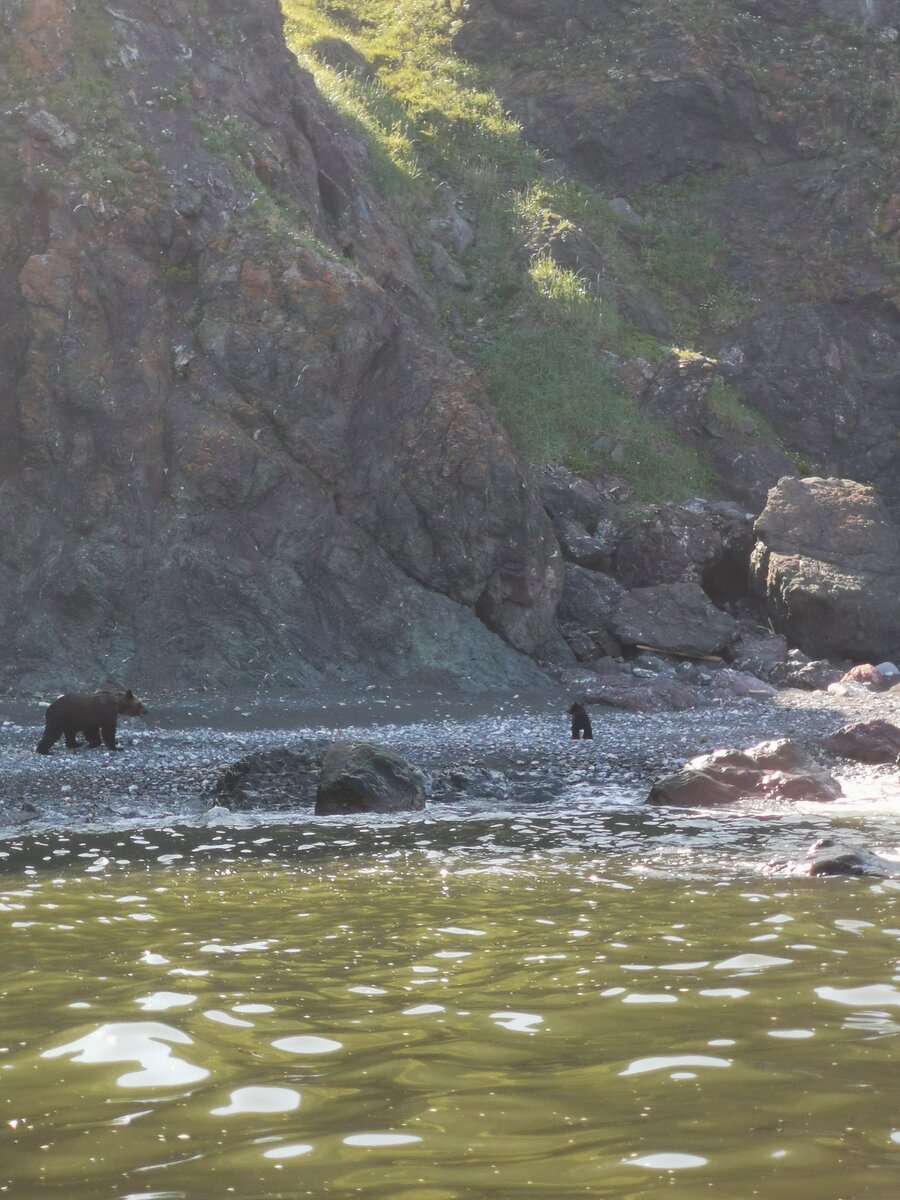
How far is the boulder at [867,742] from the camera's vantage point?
14.1 m

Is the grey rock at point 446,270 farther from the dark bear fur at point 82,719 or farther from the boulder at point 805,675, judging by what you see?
the dark bear fur at point 82,719

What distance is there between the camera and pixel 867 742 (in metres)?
14.4

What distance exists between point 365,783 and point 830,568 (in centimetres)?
1873

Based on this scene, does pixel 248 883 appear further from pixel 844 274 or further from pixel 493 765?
pixel 844 274

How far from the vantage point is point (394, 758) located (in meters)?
11.1

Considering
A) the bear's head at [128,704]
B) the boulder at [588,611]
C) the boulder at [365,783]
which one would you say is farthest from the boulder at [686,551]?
the boulder at [365,783]

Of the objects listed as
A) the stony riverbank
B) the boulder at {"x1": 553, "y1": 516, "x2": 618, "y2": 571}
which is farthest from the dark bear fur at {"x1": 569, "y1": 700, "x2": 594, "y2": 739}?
the boulder at {"x1": 553, "y1": 516, "x2": 618, "y2": 571}

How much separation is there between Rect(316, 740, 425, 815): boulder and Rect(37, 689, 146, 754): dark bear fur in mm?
3954

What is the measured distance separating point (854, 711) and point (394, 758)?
36.3ft

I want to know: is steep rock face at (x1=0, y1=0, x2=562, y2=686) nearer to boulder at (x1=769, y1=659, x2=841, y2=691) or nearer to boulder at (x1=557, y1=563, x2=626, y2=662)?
boulder at (x1=557, y1=563, x2=626, y2=662)

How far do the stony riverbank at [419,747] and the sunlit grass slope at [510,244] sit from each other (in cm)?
1182

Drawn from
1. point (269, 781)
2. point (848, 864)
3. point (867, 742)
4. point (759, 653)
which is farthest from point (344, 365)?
point (848, 864)

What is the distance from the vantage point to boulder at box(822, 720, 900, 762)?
14.1m

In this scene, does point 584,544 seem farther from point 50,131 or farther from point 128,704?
point 128,704
